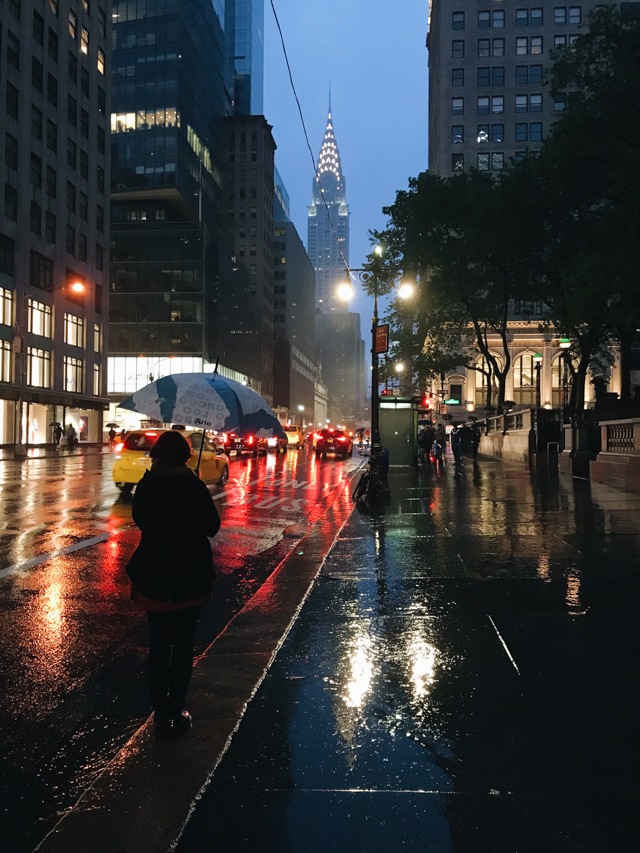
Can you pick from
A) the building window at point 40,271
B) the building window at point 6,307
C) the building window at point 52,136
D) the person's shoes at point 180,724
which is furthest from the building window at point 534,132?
the person's shoes at point 180,724

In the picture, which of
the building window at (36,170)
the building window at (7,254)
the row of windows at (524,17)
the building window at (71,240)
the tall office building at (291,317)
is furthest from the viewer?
the tall office building at (291,317)

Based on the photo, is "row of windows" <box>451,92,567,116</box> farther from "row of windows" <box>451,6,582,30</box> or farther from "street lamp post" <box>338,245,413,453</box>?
"street lamp post" <box>338,245,413,453</box>

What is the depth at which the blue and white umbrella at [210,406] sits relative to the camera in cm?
751

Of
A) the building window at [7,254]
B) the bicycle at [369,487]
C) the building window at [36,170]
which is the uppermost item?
the building window at [36,170]

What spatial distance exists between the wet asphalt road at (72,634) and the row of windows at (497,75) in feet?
275

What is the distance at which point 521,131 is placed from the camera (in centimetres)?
8238

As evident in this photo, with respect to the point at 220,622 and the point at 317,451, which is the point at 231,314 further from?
Answer: the point at 220,622

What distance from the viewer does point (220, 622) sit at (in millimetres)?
6258

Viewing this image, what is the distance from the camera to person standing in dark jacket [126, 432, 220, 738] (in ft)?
Answer: 12.3

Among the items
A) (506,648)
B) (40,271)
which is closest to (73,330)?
(40,271)

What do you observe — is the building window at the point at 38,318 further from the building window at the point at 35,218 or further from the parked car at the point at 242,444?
the parked car at the point at 242,444

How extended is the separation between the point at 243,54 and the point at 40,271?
10843cm

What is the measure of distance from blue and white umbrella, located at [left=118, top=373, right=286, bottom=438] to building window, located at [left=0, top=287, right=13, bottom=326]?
42.5 metres

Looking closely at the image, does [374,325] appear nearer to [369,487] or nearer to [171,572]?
[369,487]
